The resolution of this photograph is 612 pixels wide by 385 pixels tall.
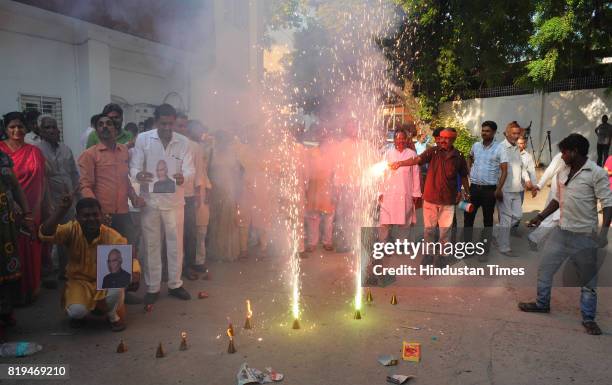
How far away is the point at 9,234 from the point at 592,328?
4396mm

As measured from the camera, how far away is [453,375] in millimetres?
2838

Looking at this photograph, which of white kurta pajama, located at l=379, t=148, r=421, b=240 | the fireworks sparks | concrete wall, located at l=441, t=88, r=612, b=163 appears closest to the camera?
white kurta pajama, located at l=379, t=148, r=421, b=240

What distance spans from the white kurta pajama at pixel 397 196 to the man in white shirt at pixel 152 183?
2125mm

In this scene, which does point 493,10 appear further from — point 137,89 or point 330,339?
point 330,339

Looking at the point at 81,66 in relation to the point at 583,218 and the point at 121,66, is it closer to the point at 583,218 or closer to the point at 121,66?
the point at 121,66

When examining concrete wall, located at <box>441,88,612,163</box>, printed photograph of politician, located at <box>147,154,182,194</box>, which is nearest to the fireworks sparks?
printed photograph of politician, located at <box>147,154,182,194</box>

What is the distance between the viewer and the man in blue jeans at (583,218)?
3.47 m

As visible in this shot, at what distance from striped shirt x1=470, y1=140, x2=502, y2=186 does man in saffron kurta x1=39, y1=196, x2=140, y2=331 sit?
394 centimetres

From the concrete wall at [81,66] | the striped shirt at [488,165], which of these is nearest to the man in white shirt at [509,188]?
the striped shirt at [488,165]

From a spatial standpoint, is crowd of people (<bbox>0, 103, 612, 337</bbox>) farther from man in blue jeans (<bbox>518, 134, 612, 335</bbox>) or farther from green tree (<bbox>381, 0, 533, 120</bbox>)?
green tree (<bbox>381, 0, 533, 120</bbox>)

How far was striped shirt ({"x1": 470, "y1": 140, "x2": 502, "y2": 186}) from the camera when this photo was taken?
5.37 meters

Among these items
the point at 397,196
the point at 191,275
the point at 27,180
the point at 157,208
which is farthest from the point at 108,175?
the point at 397,196

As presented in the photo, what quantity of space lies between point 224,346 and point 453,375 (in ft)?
4.95

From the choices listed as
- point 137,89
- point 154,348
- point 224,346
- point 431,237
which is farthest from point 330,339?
point 137,89
